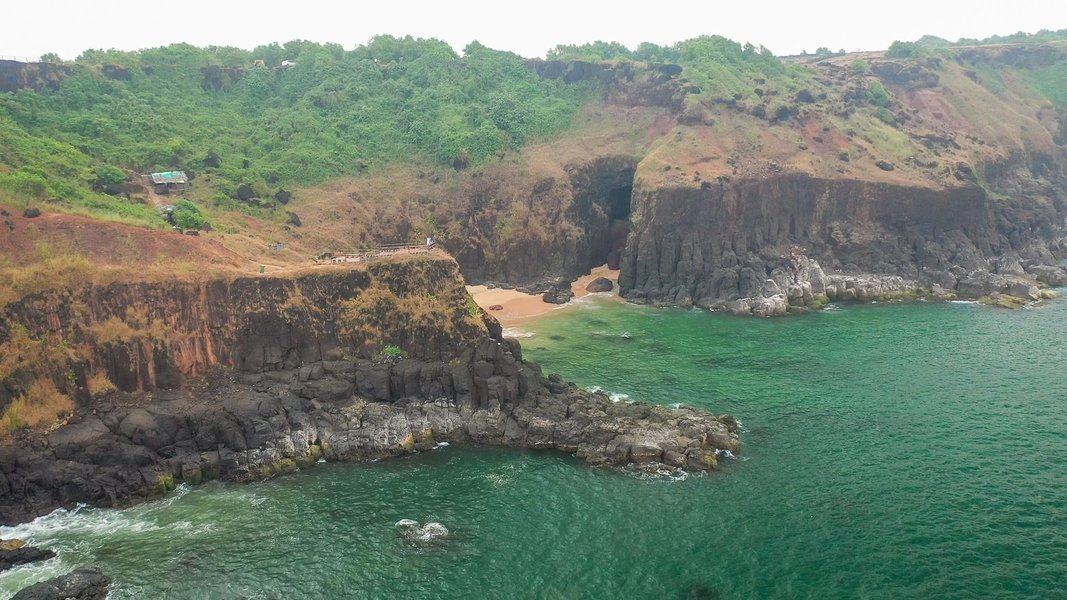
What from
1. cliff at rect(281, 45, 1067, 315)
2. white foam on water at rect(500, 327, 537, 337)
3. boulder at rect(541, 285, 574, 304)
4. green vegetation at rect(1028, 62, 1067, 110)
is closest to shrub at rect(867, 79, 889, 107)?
cliff at rect(281, 45, 1067, 315)

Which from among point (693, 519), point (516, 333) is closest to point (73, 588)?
point (693, 519)

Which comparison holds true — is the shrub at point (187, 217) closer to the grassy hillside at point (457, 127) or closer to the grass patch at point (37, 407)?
the grassy hillside at point (457, 127)

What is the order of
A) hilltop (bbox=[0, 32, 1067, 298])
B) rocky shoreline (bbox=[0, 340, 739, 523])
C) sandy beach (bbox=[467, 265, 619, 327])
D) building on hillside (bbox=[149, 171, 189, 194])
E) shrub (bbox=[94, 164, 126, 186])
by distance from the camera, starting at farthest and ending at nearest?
sandy beach (bbox=[467, 265, 619, 327]) < hilltop (bbox=[0, 32, 1067, 298]) < building on hillside (bbox=[149, 171, 189, 194]) < shrub (bbox=[94, 164, 126, 186]) < rocky shoreline (bbox=[0, 340, 739, 523])

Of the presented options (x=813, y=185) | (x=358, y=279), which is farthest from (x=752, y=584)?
(x=813, y=185)

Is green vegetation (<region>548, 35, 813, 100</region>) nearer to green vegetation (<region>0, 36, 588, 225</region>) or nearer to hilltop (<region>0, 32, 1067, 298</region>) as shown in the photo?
hilltop (<region>0, 32, 1067, 298</region>)

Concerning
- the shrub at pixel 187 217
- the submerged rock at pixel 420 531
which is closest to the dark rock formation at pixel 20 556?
the submerged rock at pixel 420 531

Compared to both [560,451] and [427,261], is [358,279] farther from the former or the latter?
[560,451]

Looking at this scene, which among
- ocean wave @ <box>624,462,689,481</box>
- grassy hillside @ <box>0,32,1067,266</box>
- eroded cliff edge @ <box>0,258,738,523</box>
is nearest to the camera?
eroded cliff edge @ <box>0,258,738,523</box>

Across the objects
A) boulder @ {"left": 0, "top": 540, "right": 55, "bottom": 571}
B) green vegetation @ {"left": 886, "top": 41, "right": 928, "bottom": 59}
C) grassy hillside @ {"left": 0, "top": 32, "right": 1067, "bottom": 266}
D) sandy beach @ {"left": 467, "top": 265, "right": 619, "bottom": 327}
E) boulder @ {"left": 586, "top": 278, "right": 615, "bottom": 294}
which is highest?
green vegetation @ {"left": 886, "top": 41, "right": 928, "bottom": 59}
